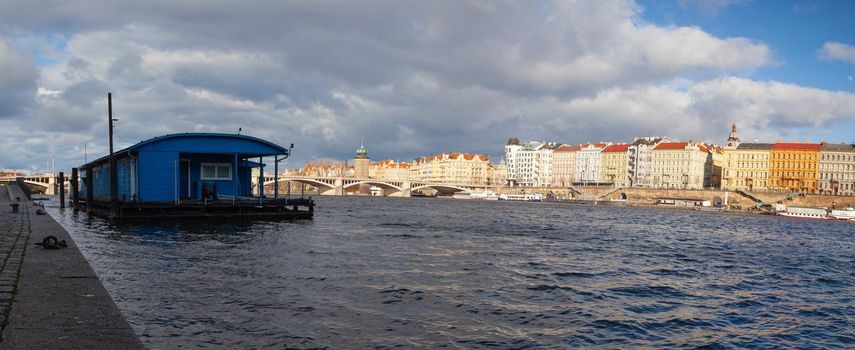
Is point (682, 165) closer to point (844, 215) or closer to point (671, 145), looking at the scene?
point (671, 145)

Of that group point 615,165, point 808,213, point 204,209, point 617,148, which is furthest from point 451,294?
point 617,148

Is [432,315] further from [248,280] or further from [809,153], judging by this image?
[809,153]

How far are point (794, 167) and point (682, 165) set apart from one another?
27.0 meters

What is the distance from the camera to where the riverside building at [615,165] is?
186250 mm

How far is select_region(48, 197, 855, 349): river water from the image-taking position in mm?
13078

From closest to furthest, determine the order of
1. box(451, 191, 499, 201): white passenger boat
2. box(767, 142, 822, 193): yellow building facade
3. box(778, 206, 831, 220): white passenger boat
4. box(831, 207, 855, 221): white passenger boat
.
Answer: box(831, 207, 855, 221): white passenger boat, box(778, 206, 831, 220): white passenger boat, box(767, 142, 822, 193): yellow building facade, box(451, 191, 499, 201): white passenger boat

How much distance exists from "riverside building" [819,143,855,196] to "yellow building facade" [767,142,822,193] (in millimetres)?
1582

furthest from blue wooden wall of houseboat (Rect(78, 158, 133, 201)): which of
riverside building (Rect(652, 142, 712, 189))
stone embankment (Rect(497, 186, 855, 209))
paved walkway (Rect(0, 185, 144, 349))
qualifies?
riverside building (Rect(652, 142, 712, 189))

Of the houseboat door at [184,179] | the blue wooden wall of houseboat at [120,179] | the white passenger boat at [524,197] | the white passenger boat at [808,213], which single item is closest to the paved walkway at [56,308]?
the houseboat door at [184,179]

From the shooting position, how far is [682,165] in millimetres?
168125

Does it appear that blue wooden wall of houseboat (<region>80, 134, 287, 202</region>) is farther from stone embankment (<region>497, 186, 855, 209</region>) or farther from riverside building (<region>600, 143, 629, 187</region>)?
riverside building (<region>600, 143, 629, 187</region>)

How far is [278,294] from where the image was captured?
54.2 feet

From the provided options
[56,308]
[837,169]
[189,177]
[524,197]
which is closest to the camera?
[56,308]

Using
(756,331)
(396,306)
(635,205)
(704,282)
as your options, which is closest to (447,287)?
(396,306)
